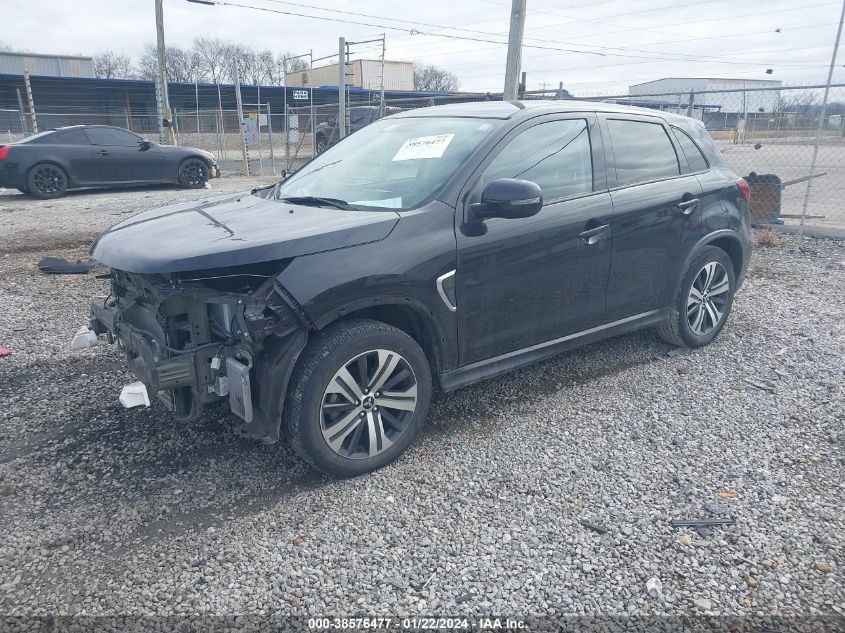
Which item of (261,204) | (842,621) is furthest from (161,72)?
(842,621)

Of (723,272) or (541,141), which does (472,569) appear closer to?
(541,141)

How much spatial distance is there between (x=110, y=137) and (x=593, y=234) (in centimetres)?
1302

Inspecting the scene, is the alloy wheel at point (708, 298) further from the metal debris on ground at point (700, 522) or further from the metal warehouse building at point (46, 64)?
the metal warehouse building at point (46, 64)

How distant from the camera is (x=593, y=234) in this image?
3984mm

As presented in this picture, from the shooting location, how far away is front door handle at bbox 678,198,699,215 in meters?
4.51

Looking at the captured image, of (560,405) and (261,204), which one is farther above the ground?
(261,204)

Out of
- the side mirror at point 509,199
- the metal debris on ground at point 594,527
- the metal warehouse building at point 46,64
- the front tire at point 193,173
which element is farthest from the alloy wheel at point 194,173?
the metal warehouse building at point 46,64

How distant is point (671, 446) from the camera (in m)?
3.60

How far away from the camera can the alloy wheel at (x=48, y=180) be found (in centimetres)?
1318

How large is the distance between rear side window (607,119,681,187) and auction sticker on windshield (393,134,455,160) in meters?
1.20

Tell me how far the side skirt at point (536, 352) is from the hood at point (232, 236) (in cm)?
95

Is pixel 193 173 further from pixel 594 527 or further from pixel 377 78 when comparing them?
pixel 377 78

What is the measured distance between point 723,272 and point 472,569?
136 inches

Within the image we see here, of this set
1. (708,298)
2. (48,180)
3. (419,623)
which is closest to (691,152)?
(708,298)
